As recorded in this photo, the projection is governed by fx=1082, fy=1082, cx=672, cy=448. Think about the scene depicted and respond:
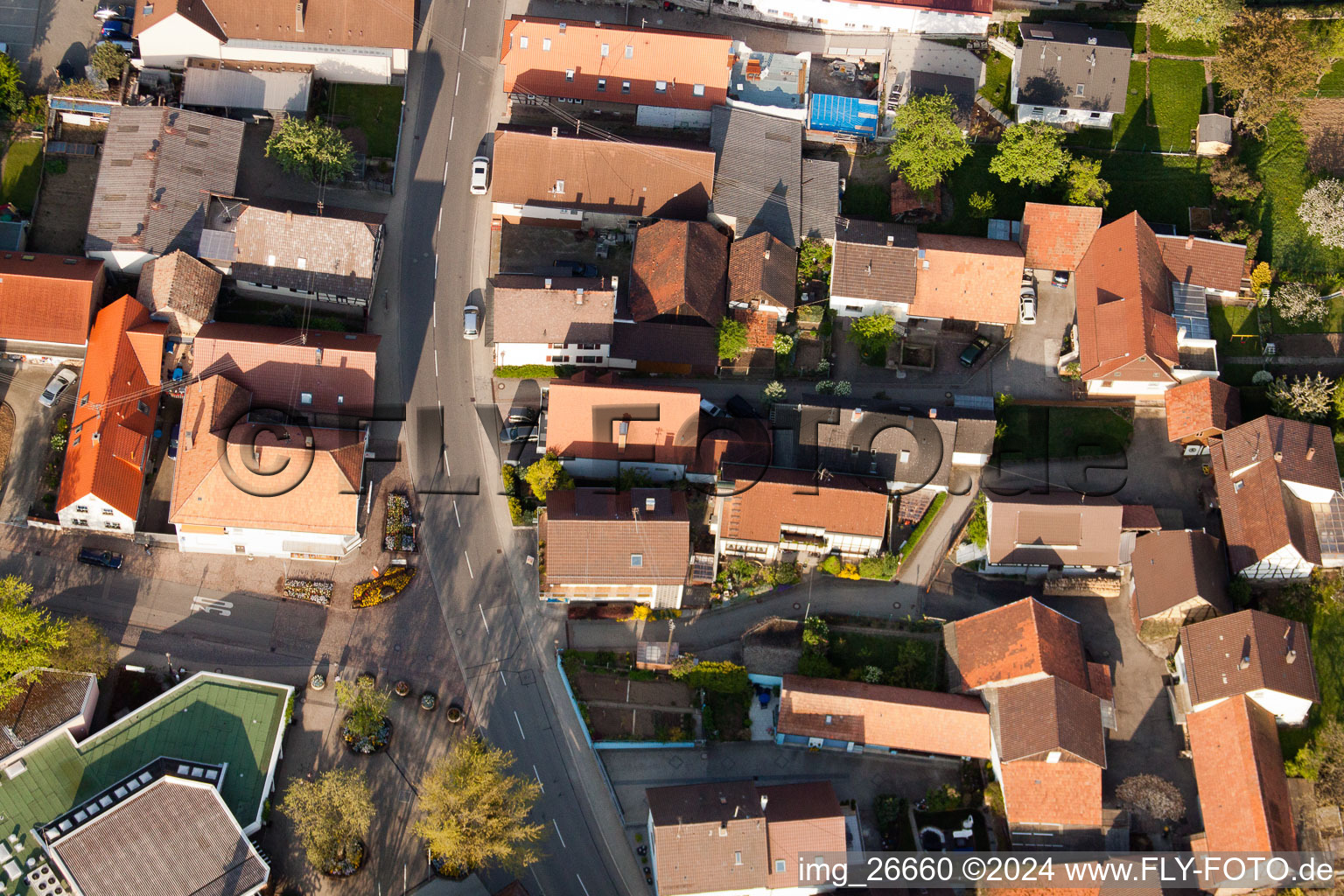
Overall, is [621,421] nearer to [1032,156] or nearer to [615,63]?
[615,63]

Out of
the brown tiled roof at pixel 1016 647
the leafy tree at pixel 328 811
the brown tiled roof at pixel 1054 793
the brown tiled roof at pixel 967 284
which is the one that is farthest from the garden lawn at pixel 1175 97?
the leafy tree at pixel 328 811

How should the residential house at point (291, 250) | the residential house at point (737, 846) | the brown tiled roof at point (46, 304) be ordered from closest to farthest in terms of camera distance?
the residential house at point (737, 846) → the brown tiled roof at point (46, 304) → the residential house at point (291, 250)

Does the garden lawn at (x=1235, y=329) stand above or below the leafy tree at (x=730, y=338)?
above

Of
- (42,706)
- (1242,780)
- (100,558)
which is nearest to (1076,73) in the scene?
(1242,780)

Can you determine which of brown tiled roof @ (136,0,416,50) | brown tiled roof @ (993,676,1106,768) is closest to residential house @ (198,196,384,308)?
brown tiled roof @ (136,0,416,50)

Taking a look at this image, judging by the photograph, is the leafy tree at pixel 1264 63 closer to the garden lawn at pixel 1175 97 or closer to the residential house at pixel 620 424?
the garden lawn at pixel 1175 97

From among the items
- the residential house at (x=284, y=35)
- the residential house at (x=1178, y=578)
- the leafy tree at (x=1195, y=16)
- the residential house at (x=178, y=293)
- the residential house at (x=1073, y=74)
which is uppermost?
the leafy tree at (x=1195, y=16)
